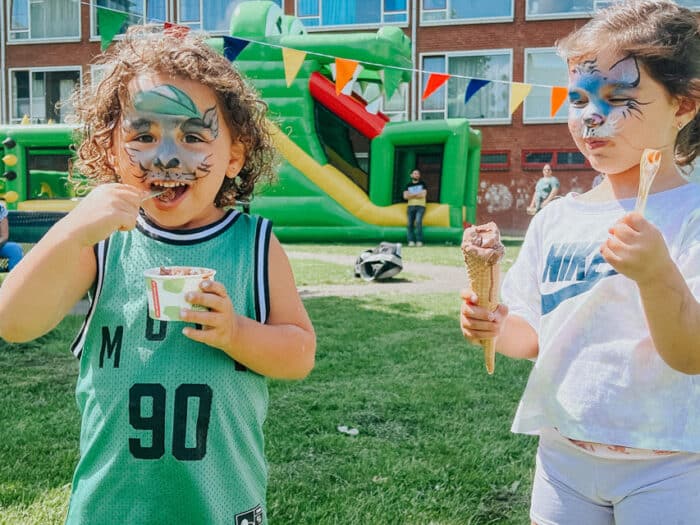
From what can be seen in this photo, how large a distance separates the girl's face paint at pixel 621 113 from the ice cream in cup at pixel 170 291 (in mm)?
928

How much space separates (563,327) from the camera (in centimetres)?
164

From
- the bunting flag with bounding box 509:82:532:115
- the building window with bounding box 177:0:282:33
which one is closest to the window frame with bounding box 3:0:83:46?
the building window with bounding box 177:0:282:33

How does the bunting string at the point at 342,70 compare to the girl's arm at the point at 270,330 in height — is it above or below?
above

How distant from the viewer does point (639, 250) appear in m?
1.35

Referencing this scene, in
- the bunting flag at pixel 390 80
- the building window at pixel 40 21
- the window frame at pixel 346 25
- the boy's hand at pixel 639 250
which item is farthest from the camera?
the building window at pixel 40 21

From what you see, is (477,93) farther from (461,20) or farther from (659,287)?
(659,287)

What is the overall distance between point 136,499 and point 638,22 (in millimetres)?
1491

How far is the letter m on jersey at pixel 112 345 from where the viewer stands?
1.55 m

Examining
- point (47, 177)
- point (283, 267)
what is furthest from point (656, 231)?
point (47, 177)

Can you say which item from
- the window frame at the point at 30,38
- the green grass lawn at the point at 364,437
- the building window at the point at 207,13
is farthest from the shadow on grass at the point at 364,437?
the window frame at the point at 30,38

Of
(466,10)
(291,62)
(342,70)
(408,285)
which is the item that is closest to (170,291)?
(408,285)

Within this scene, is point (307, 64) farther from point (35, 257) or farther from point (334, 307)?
point (35, 257)

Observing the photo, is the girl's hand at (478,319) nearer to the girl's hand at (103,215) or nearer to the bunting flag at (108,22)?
the girl's hand at (103,215)

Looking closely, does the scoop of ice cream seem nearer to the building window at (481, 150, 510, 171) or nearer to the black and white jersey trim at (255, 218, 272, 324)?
the black and white jersey trim at (255, 218, 272, 324)
